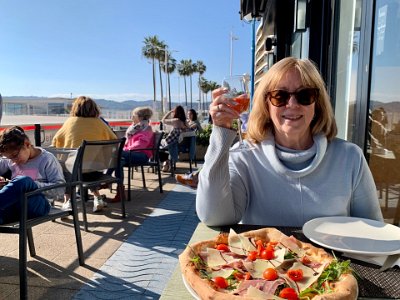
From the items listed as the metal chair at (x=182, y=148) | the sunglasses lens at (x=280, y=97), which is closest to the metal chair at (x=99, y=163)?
the sunglasses lens at (x=280, y=97)

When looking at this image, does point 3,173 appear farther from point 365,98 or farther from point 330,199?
point 365,98

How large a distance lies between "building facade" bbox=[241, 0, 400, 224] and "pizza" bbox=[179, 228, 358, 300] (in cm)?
153

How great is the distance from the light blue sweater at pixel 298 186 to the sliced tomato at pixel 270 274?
1.97ft

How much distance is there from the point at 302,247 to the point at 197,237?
45 cm

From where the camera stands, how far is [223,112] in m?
1.44

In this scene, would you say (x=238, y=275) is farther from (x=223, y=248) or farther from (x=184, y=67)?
(x=184, y=67)

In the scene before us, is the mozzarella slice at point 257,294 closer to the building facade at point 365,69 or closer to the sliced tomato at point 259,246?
the sliced tomato at point 259,246

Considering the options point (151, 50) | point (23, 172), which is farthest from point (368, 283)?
point (151, 50)

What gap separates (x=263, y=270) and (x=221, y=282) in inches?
5.6

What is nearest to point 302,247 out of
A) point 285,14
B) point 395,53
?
point 395,53

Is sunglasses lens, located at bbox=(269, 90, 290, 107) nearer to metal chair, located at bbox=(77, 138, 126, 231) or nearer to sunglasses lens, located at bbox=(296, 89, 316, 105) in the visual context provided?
sunglasses lens, located at bbox=(296, 89, 316, 105)

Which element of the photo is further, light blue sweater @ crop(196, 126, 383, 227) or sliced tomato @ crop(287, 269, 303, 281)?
light blue sweater @ crop(196, 126, 383, 227)

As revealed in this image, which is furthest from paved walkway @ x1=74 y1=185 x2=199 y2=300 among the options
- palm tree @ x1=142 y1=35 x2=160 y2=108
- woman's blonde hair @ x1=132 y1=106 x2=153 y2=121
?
palm tree @ x1=142 y1=35 x2=160 y2=108

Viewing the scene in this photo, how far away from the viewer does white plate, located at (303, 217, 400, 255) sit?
122 cm
